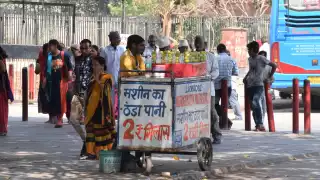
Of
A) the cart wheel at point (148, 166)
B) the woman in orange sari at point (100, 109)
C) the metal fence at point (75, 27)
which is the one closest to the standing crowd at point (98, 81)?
the woman in orange sari at point (100, 109)

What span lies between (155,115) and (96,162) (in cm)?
159

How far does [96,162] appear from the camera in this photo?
12.8 metres

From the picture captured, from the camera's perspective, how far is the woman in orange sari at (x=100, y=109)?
1252 cm

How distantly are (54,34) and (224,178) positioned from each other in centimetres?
2338

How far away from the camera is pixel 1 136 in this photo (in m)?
16.7

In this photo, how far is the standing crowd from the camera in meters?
12.6

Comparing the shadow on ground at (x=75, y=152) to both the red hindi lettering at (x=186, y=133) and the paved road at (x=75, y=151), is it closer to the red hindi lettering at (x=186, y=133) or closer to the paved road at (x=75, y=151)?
the paved road at (x=75, y=151)

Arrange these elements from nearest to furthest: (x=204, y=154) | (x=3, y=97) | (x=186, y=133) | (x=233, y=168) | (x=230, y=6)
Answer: (x=186, y=133) < (x=204, y=154) < (x=233, y=168) < (x=3, y=97) < (x=230, y=6)

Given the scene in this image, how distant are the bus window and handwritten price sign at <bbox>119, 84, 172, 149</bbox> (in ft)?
46.8

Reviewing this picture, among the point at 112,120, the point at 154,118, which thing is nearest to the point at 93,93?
the point at 112,120

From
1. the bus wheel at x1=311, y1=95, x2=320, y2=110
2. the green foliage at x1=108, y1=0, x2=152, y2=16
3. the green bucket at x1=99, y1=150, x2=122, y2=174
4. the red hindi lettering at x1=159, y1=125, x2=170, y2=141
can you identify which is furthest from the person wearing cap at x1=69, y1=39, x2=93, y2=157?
the green foliage at x1=108, y1=0, x2=152, y2=16

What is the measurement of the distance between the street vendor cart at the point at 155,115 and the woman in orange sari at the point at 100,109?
2.67 feet

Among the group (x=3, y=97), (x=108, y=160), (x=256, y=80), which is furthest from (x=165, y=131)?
(x=256, y=80)

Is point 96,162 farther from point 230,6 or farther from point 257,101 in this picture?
point 230,6
